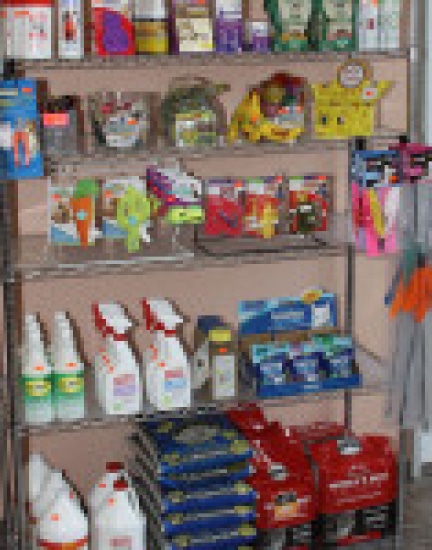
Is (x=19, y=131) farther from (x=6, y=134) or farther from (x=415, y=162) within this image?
(x=415, y=162)

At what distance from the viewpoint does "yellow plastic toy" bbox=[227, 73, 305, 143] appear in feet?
10.6

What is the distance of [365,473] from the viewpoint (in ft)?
11.1

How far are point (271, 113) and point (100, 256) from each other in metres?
0.71

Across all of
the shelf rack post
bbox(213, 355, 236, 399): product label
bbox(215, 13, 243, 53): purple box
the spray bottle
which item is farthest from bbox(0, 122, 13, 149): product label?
bbox(213, 355, 236, 399): product label

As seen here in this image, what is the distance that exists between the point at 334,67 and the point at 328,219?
552 millimetres

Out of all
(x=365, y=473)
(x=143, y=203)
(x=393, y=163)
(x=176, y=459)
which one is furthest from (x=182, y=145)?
(x=365, y=473)

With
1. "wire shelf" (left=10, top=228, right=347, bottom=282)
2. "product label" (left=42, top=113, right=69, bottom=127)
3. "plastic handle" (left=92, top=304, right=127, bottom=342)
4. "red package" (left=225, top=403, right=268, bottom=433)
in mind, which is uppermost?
"product label" (left=42, top=113, right=69, bottom=127)

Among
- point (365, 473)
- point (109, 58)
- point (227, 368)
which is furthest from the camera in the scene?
point (365, 473)

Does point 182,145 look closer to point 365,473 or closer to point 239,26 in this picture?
point 239,26

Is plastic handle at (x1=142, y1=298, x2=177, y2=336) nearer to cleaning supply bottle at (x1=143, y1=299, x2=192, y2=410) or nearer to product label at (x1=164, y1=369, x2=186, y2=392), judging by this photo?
cleaning supply bottle at (x1=143, y1=299, x2=192, y2=410)

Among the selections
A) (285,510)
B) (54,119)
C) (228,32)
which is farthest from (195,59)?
(285,510)

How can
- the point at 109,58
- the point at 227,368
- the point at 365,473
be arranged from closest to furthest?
the point at 109,58 < the point at 227,368 < the point at 365,473

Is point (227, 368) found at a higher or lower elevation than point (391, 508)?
higher

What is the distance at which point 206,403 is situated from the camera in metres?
3.17
